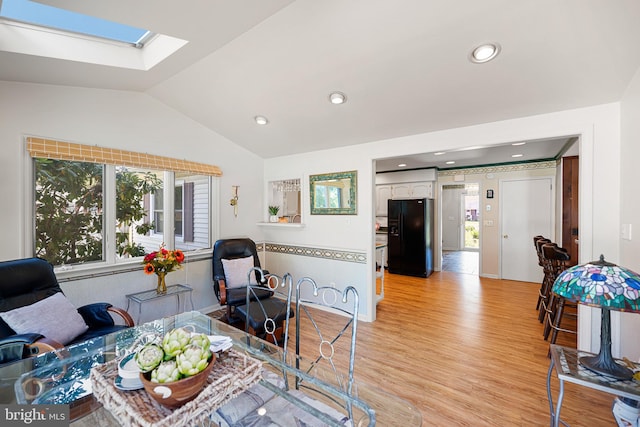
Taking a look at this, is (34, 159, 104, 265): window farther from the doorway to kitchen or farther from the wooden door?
the doorway to kitchen

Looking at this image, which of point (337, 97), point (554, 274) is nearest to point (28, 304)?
point (337, 97)

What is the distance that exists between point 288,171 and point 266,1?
2.72 m

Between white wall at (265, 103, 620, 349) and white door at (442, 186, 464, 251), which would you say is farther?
white door at (442, 186, 464, 251)

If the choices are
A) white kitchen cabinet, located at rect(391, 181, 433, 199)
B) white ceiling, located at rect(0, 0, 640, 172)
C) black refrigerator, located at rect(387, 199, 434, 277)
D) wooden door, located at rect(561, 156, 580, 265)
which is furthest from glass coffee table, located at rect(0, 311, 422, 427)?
white kitchen cabinet, located at rect(391, 181, 433, 199)

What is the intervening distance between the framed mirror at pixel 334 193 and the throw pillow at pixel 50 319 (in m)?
2.81

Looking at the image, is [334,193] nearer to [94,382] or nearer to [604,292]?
[604,292]

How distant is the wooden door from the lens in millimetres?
4113

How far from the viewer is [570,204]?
4273 millimetres

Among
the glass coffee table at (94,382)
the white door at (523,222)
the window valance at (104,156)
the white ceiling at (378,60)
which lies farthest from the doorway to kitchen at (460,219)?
the glass coffee table at (94,382)

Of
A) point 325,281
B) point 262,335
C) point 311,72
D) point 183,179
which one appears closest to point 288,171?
point 183,179

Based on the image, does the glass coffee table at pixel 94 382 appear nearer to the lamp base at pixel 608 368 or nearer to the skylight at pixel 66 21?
the lamp base at pixel 608 368

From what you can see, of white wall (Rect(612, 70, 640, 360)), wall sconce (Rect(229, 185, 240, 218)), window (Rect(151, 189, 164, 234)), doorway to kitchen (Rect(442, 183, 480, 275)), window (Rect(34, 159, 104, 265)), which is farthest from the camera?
doorway to kitchen (Rect(442, 183, 480, 275))

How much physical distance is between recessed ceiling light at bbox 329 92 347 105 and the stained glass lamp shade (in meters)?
2.16

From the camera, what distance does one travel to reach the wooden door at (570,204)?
4113mm
